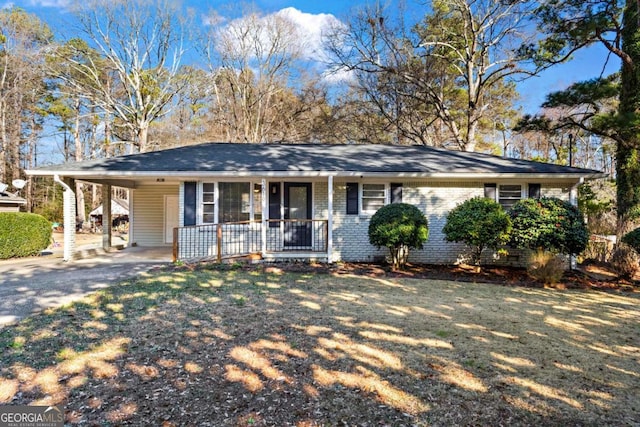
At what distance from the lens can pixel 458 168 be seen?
1013 cm

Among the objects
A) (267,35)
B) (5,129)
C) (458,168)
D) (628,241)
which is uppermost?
(267,35)

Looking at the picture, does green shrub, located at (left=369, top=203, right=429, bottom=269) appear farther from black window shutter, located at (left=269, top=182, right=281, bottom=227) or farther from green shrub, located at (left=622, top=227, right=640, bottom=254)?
green shrub, located at (left=622, top=227, right=640, bottom=254)

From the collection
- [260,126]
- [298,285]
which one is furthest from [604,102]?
[260,126]

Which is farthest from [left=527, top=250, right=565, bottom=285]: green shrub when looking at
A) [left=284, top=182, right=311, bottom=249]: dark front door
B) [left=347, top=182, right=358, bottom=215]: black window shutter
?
[left=284, top=182, right=311, bottom=249]: dark front door

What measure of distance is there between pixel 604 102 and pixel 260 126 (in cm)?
1902

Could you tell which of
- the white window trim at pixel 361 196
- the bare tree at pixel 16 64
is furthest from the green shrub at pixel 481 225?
the bare tree at pixel 16 64

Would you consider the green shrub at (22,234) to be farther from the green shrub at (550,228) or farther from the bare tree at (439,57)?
the bare tree at (439,57)

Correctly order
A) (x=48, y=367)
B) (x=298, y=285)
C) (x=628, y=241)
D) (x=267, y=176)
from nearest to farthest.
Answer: (x=48, y=367), (x=298, y=285), (x=628, y=241), (x=267, y=176)

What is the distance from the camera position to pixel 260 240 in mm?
10438

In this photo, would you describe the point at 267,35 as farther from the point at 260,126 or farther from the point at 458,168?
the point at 458,168

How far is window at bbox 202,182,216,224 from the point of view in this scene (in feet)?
34.1

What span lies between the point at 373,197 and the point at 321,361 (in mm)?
7552

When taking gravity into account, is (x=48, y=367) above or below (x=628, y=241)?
below

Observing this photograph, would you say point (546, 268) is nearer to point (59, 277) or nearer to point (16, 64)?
point (59, 277)
